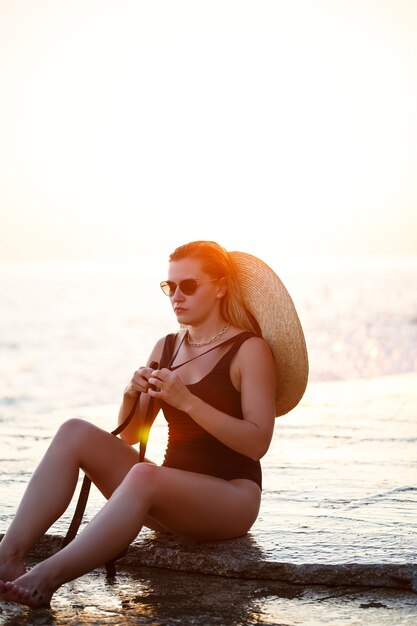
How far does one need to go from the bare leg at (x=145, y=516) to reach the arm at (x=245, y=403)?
203mm

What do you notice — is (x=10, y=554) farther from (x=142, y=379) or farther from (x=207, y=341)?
(x=207, y=341)

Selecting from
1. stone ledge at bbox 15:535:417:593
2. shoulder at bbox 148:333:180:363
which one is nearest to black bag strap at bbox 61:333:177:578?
shoulder at bbox 148:333:180:363

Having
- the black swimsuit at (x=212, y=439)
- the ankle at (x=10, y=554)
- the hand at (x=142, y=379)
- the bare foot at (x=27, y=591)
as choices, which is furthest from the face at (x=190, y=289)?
the bare foot at (x=27, y=591)

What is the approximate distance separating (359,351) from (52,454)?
18.4 m

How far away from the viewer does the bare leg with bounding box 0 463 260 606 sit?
346cm

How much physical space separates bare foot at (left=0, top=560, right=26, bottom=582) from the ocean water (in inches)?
30.2

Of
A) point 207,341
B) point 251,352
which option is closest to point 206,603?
point 251,352

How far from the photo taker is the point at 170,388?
393cm

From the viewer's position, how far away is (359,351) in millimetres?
21984

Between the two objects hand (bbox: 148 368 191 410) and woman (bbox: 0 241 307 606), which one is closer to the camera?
woman (bbox: 0 241 307 606)

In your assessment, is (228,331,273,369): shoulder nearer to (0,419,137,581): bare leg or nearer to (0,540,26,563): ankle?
(0,419,137,581): bare leg

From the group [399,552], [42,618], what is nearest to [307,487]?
[399,552]

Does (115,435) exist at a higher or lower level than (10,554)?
higher

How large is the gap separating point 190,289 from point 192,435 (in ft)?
2.04
